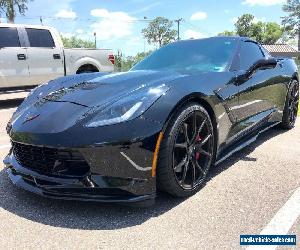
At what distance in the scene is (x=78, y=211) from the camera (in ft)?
10.1

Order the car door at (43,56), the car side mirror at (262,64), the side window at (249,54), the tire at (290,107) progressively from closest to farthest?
the car side mirror at (262,64), the side window at (249,54), the tire at (290,107), the car door at (43,56)

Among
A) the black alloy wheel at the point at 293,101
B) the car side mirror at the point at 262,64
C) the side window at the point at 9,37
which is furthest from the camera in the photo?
the side window at the point at 9,37

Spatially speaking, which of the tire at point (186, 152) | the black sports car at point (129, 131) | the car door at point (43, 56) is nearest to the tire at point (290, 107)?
the black sports car at point (129, 131)

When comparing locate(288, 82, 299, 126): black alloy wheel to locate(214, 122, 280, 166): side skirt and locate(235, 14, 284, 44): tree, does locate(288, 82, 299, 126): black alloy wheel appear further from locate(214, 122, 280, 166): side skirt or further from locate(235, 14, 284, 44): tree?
locate(235, 14, 284, 44): tree

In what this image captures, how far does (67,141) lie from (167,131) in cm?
74

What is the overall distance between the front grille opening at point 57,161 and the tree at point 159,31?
73.2 metres

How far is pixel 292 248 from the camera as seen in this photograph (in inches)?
101

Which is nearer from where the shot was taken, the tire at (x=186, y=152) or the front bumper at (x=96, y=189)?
the front bumper at (x=96, y=189)

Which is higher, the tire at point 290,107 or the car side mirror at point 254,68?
the car side mirror at point 254,68

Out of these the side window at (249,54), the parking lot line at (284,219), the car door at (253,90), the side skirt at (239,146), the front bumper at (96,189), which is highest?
the side window at (249,54)

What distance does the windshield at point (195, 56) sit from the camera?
4176mm

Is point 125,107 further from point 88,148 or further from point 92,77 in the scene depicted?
point 92,77

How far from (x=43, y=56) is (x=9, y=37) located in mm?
857

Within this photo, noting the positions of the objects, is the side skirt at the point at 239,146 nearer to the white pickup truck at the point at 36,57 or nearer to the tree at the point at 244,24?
the white pickup truck at the point at 36,57
